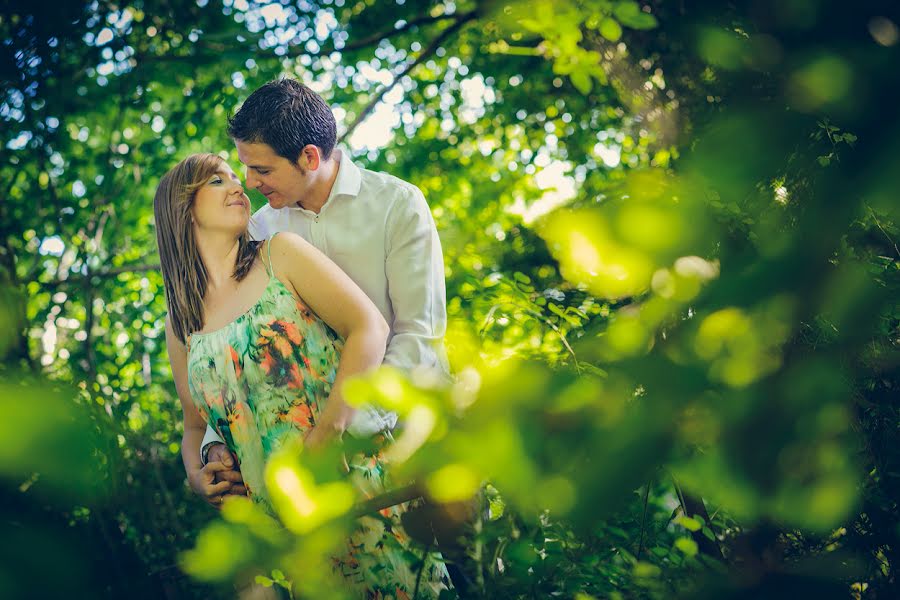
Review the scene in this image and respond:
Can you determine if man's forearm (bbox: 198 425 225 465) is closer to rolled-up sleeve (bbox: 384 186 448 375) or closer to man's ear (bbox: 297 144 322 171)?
rolled-up sleeve (bbox: 384 186 448 375)

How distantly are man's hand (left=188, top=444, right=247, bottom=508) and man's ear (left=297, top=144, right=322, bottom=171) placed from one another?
117 cm

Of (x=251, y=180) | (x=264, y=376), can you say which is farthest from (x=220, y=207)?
(x=264, y=376)

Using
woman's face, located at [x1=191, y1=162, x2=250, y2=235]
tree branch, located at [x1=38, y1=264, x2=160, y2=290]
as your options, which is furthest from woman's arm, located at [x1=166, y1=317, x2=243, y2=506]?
tree branch, located at [x1=38, y1=264, x2=160, y2=290]

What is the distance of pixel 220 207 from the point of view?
2512 millimetres

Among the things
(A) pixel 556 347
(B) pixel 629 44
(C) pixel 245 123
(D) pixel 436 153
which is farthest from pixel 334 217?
(D) pixel 436 153

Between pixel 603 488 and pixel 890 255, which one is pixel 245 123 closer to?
pixel 890 255

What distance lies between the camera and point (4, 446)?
44 centimetres

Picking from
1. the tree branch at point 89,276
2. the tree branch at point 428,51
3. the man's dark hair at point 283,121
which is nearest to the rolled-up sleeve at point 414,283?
the man's dark hair at point 283,121

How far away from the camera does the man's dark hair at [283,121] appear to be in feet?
8.95

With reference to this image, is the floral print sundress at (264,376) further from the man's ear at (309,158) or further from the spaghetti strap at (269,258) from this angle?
the man's ear at (309,158)

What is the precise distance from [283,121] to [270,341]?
98 cm

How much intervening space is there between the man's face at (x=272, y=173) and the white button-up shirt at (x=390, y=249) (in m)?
0.12

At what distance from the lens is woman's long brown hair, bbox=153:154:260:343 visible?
96.2 inches

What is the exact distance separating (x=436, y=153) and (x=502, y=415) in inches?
313
